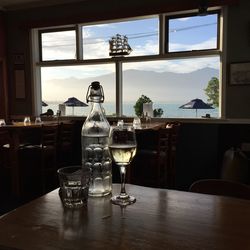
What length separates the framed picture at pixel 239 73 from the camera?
4320 millimetres

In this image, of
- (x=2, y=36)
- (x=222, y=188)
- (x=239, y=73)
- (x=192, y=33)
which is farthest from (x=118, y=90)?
(x=222, y=188)

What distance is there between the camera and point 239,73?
4363 millimetres

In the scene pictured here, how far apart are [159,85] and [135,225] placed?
14.3 feet

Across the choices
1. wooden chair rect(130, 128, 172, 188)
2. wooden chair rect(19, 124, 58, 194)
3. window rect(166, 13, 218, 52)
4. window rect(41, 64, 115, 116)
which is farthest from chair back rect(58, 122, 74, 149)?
window rect(166, 13, 218, 52)

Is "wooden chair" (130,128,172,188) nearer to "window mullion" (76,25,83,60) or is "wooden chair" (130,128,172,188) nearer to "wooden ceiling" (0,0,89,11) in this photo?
"window mullion" (76,25,83,60)

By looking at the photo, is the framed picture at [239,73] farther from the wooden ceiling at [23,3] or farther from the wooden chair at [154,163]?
the wooden ceiling at [23,3]

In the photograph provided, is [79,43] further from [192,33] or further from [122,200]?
[122,200]

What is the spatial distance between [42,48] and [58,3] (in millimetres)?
931

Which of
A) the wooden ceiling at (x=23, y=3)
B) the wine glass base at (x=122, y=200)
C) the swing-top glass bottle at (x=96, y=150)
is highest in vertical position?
the wooden ceiling at (x=23, y=3)

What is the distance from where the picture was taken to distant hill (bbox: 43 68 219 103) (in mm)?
4812

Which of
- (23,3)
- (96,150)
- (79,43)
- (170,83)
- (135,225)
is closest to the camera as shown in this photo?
(135,225)

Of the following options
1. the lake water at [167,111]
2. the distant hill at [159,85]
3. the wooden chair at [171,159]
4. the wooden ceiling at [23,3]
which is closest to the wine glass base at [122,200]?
the wooden chair at [171,159]

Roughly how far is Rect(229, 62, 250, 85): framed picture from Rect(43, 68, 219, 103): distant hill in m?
0.28

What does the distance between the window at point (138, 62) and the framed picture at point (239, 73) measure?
0.75 feet
